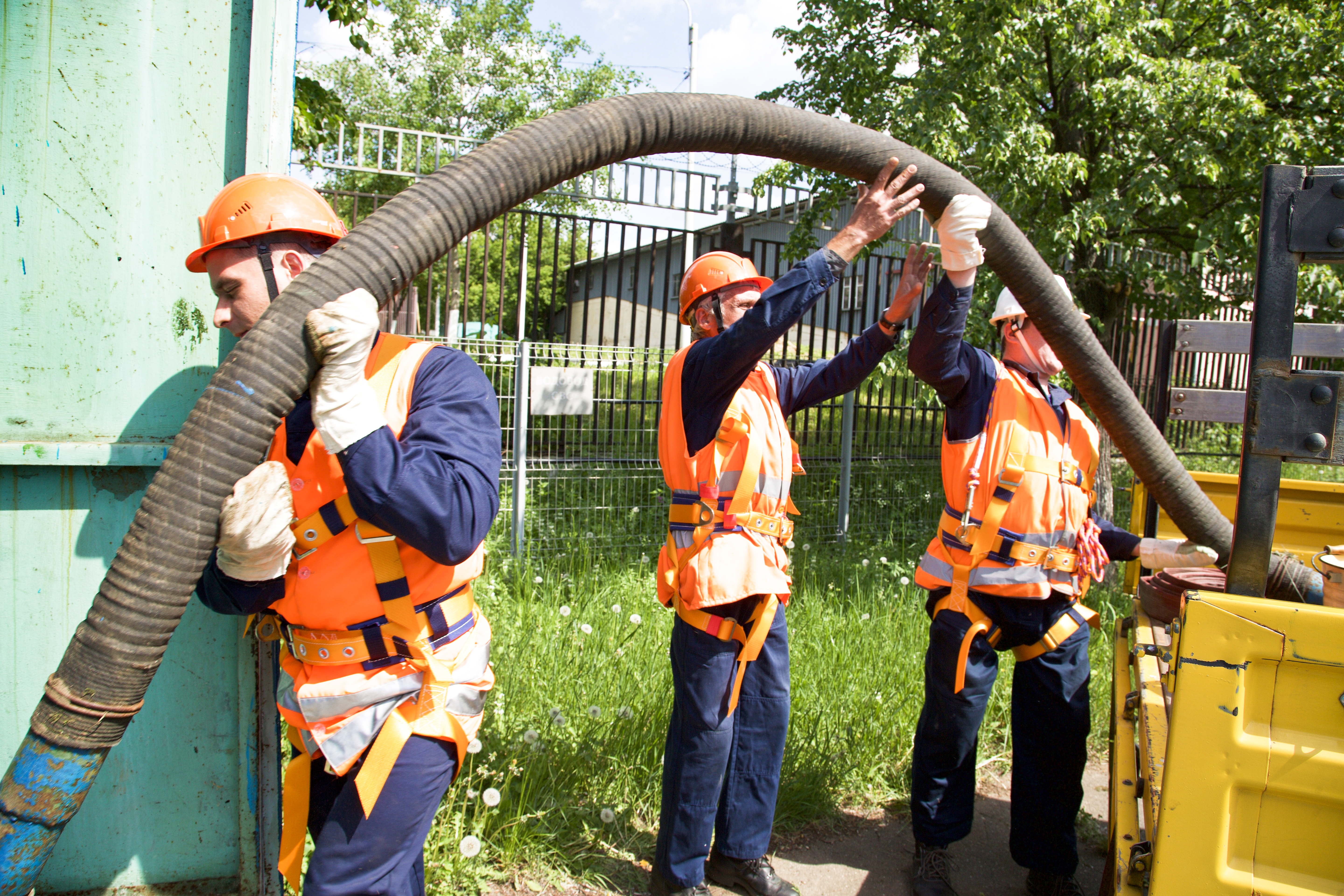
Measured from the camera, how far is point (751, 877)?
2.94m

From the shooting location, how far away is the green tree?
5582 millimetres

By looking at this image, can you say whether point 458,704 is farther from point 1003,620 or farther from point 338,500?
point 1003,620

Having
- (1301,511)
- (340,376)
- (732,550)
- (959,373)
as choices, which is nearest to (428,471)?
(340,376)

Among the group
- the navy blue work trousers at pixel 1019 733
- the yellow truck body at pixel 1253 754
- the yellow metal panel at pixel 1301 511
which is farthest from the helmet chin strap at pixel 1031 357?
the yellow truck body at pixel 1253 754

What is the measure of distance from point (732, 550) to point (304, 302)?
1.48m

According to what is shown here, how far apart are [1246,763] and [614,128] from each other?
5.99ft

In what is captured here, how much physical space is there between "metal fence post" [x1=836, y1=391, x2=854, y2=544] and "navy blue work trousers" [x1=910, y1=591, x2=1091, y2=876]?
13.9 ft

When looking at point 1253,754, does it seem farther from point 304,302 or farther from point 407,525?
point 304,302

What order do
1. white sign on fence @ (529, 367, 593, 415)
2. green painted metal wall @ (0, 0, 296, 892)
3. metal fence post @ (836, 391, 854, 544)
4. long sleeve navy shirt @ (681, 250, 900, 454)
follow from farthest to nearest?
metal fence post @ (836, 391, 854, 544) < white sign on fence @ (529, 367, 593, 415) < long sleeve navy shirt @ (681, 250, 900, 454) < green painted metal wall @ (0, 0, 296, 892)

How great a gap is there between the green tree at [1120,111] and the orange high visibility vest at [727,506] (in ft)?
11.3

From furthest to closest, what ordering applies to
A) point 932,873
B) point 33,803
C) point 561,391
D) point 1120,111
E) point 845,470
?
point 845,470, point 561,391, point 1120,111, point 932,873, point 33,803

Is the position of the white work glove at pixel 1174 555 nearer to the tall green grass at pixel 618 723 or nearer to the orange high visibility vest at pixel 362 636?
the tall green grass at pixel 618 723

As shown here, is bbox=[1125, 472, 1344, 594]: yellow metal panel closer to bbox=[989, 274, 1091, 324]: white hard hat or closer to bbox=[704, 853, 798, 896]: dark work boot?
bbox=[989, 274, 1091, 324]: white hard hat

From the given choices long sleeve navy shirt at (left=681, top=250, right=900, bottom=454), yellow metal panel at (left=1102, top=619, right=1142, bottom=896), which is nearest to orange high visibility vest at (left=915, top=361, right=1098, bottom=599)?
yellow metal panel at (left=1102, top=619, right=1142, bottom=896)
